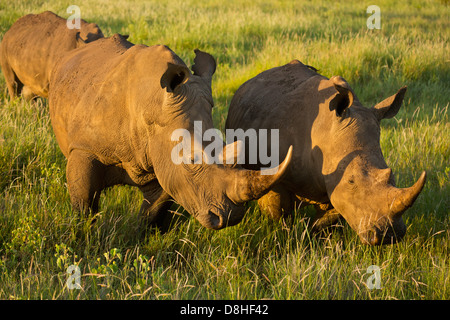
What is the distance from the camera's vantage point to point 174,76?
136 inches

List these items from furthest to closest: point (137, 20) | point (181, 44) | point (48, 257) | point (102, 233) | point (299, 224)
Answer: point (137, 20) < point (181, 44) < point (299, 224) < point (102, 233) < point (48, 257)

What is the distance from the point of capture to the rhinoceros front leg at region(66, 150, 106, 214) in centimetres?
397

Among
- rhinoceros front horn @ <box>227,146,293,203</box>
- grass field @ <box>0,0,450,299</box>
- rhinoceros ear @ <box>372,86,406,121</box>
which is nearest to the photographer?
rhinoceros front horn @ <box>227,146,293,203</box>

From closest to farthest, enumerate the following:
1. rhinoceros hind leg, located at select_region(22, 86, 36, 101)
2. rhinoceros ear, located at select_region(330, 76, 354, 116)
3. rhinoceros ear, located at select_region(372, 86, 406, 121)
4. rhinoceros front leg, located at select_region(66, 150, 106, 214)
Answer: rhinoceros ear, located at select_region(330, 76, 354, 116) → rhinoceros ear, located at select_region(372, 86, 406, 121) → rhinoceros front leg, located at select_region(66, 150, 106, 214) → rhinoceros hind leg, located at select_region(22, 86, 36, 101)

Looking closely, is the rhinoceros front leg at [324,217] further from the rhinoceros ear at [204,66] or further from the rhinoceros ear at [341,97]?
the rhinoceros ear at [204,66]

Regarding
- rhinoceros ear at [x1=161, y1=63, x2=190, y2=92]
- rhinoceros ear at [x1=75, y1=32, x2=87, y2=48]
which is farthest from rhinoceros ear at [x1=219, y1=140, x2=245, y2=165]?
rhinoceros ear at [x1=75, y1=32, x2=87, y2=48]

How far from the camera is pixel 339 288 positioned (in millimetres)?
3307

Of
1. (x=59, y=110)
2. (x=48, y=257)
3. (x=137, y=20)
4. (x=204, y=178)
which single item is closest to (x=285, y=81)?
(x=204, y=178)

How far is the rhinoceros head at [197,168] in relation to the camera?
3203 mm

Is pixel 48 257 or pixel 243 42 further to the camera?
pixel 243 42

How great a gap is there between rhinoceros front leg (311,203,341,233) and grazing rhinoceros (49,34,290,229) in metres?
1.06

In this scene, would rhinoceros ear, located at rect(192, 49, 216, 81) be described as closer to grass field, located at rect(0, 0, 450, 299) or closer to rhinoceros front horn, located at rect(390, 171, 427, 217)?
grass field, located at rect(0, 0, 450, 299)
